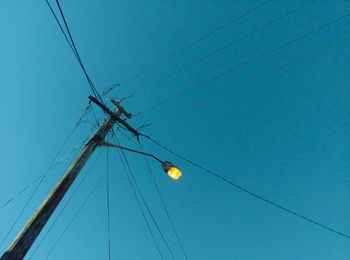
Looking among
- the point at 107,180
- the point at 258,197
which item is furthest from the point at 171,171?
the point at 107,180

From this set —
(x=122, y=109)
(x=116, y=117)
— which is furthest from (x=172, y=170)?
(x=122, y=109)

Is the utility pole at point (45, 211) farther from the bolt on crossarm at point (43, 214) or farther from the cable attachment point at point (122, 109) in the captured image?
the cable attachment point at point (122, 109)

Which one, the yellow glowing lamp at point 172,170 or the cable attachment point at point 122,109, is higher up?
the cable attachment point at point 122,109

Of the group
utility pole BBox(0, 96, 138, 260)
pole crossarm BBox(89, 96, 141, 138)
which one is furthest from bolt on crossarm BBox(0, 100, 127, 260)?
pole crossarm BBox(89, 96, 141, 138)

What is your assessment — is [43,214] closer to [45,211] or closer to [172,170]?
[45,211]

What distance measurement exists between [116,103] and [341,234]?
264 inches

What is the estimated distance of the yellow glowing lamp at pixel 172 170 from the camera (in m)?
3.97

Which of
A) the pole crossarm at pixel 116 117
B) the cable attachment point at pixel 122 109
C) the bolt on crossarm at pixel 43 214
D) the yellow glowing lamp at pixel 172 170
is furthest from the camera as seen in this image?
the cable attachment point at pixel 122 109

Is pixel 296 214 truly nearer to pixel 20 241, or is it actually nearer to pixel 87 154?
pixel 87 154

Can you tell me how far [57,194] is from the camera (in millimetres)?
2762

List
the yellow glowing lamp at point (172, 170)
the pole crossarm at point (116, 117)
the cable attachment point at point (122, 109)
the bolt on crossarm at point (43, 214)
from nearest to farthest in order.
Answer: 1. the bolt on crossarm at point (43, 214)
2. the yellow glowing lamp at point (172, 170)
3. the pole crossarm at point (116, 117)
4. the cable attachment point at point (122, 109)

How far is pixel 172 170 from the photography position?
13.1 feet

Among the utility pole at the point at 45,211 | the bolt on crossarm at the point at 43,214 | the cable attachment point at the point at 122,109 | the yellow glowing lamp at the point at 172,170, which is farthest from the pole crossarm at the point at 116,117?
the yellow glowing lamp at the point at 172,170

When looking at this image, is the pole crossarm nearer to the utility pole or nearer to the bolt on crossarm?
the utility pole
